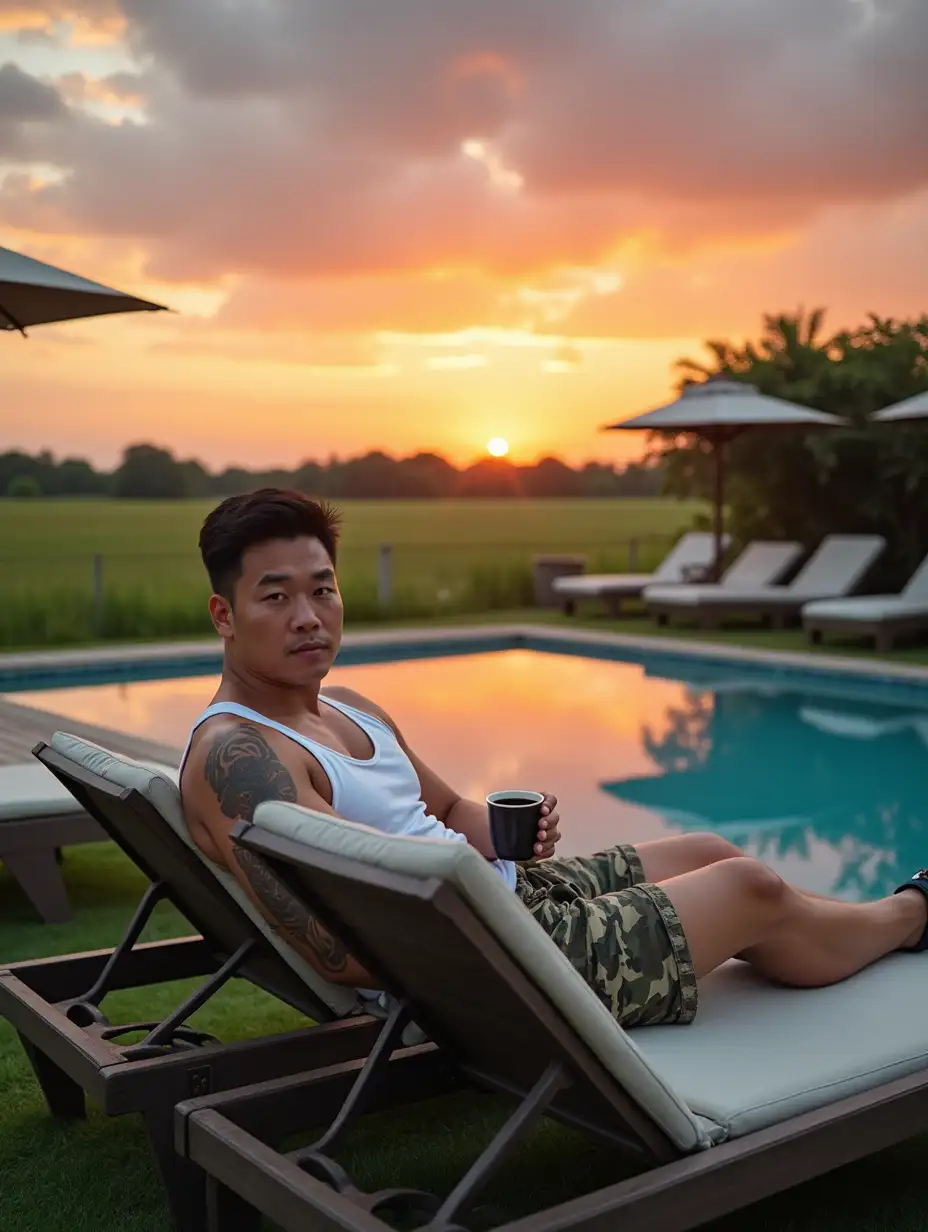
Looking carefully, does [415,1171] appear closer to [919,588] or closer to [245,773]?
[245,773]

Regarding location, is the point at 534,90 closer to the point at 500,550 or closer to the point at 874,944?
the point at 500,550

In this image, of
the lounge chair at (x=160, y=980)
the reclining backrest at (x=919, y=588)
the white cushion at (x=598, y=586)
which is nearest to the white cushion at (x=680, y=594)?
the white cushion at (x=598, y=586)

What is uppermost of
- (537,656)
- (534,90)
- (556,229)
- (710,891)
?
(534,90)

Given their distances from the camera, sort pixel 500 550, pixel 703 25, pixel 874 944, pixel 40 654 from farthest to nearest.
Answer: pixel 500 550
pixel 703 25
pixel 40 654
pixel 874 944

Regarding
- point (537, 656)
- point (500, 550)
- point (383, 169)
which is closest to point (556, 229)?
point (383, 169)

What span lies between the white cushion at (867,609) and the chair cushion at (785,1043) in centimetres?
926

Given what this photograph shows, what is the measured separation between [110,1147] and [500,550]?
46.3ft

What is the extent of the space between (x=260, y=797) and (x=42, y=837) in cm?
214

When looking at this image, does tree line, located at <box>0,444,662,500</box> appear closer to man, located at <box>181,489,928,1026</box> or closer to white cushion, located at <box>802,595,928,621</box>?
white cushion, located at <box>802,595,928,621</box>

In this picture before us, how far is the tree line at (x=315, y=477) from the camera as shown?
3183 centimetres

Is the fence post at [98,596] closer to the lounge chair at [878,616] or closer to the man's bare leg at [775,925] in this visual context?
the lounge chair at [878,616]

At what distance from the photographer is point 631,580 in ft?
48.8

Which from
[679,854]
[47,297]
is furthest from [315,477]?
[679,854]

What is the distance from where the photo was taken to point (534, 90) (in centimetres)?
1614
